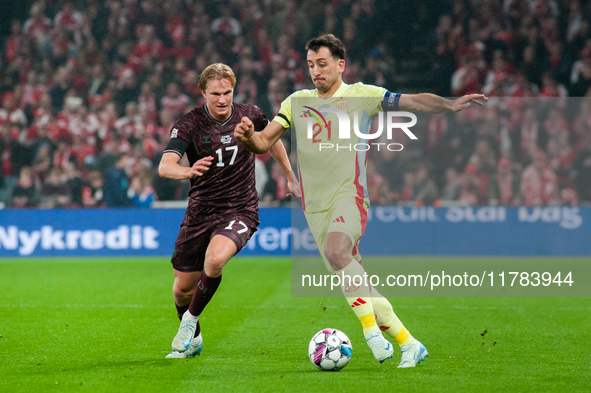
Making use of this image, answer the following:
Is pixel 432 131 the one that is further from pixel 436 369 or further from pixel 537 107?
pixel 436 369

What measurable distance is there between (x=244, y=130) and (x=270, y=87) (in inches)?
408

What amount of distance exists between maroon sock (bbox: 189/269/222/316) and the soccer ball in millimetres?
871

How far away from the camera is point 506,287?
990 centimetres

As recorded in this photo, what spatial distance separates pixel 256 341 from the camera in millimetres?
6082

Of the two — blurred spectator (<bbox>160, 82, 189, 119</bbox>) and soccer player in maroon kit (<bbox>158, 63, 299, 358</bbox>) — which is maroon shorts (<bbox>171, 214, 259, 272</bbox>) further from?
blurred spectator (<bbox>160, 82, 189, 119</bbox>)

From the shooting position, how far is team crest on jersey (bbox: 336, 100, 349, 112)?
16.8 feet

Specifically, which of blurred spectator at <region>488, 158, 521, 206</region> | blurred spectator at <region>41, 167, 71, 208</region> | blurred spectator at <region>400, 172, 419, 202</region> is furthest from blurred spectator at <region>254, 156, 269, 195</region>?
blurred spectator at <region>488, 158, 521, 206</region>

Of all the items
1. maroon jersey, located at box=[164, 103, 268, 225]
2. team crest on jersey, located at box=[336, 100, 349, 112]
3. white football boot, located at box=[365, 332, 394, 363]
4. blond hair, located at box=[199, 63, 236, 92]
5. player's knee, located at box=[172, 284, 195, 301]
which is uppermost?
blond hair, located at box=[199, 63, 236, 92]

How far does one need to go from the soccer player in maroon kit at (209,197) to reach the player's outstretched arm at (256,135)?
1.91 feet

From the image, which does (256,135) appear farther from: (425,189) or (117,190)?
(117,190)

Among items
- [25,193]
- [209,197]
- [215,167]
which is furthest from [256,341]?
[25,193]

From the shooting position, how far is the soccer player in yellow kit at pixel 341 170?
15.8 ft

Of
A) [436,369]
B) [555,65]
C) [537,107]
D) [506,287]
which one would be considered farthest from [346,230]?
[555,65]

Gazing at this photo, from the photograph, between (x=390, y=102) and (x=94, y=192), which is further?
(x=94, y=192)
